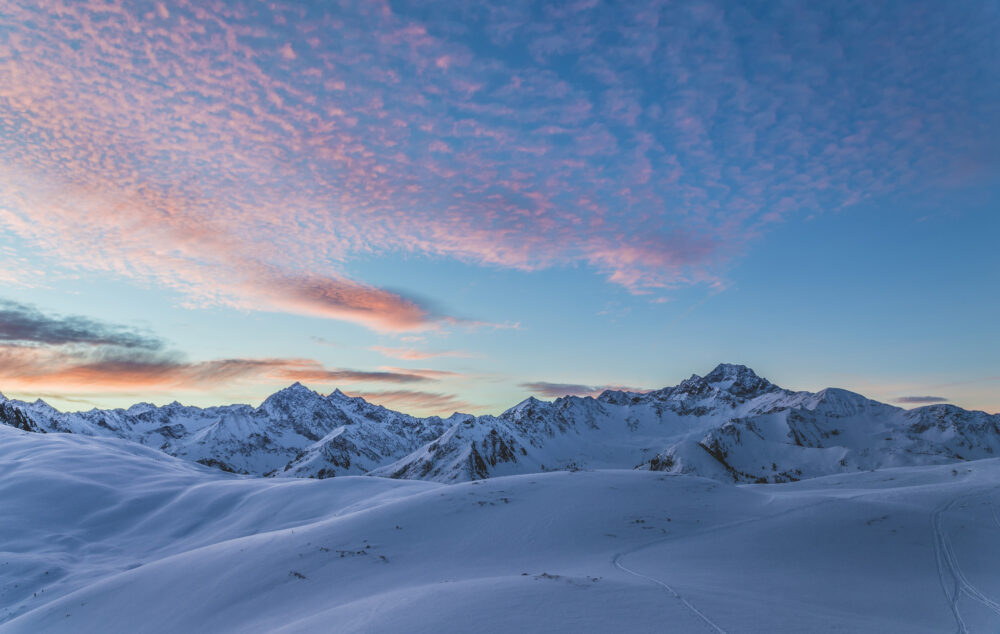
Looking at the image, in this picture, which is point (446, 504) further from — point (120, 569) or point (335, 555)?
point (120, 569)

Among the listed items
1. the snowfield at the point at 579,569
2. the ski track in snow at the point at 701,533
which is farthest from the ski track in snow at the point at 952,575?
the ski track in snow at the point at 701,533

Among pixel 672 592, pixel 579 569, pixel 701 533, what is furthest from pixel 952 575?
pixel 579 569

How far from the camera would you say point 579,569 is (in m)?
12.3

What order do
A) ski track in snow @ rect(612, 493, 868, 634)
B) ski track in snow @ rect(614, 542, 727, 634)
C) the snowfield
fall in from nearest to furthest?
ski track in snow @ rect(614, 542, 727, 634)
ski track in snow @ rect(612, 493, 868, 634)
the snowfield

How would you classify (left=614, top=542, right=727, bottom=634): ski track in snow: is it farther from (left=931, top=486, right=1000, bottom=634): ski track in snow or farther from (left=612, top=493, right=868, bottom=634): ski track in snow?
(left=931, top=486, right=1000, bottom=634): ski track in snow

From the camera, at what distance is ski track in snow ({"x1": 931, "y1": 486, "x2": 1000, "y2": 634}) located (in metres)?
10.6

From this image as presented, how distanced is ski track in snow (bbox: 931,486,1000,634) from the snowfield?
0.05m

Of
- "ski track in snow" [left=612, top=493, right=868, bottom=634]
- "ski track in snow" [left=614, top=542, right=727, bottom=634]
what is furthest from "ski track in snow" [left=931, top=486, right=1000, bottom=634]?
"ski track in snow" [left=614, top=542, right=727, bottom=634]

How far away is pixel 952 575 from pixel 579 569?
9.41m

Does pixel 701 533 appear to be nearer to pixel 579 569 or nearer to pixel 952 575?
pixel 579 569

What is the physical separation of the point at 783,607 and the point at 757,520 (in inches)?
290

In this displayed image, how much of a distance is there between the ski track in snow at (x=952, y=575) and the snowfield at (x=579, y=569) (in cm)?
5

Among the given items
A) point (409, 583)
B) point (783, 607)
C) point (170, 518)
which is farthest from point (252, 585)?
point (170, 518)

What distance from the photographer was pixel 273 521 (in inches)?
1195
